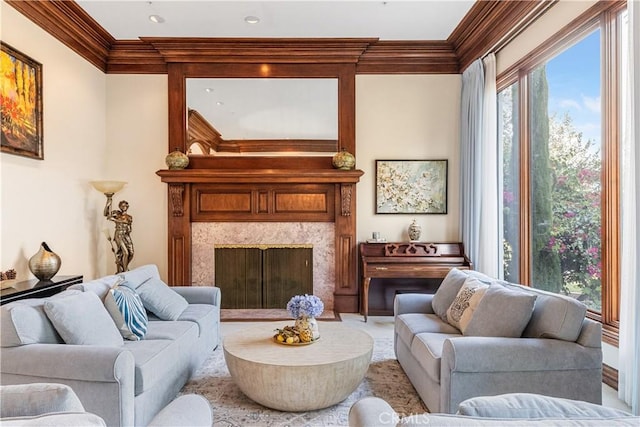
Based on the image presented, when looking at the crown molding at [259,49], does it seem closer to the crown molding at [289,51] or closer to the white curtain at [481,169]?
the crown molding at [289,51]

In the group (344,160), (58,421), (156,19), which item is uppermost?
(156,19)

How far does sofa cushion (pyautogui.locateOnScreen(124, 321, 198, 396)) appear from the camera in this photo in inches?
81.0

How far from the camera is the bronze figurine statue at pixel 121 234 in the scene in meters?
4.62

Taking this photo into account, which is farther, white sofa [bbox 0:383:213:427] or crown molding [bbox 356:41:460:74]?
crown molding [bbox 356:41:460:74]

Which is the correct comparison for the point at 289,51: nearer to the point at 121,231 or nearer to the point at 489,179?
the point at 489,179

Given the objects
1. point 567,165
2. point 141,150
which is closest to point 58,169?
point 141,150

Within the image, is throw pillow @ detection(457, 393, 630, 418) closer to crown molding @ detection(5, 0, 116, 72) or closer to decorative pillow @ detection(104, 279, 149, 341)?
decorative pillow @ detection(104, 279, 149, 341)

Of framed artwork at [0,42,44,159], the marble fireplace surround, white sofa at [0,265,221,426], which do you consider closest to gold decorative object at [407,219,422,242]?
the marble fireplace surround

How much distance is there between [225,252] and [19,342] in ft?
10.1

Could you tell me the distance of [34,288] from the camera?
123 inches

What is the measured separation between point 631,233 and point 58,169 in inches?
204

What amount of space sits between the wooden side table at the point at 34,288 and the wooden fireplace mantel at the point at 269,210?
143cm

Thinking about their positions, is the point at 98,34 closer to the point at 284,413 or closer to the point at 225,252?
the point at 225,252

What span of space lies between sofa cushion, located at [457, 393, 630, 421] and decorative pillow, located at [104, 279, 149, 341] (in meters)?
2.32
